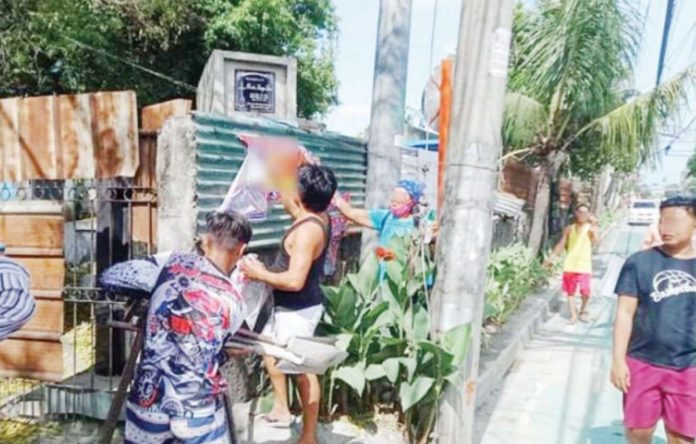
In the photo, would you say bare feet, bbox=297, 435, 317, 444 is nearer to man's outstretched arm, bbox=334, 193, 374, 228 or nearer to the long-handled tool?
the long-handled tool

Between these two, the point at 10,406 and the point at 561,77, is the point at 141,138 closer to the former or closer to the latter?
the point at 10,406

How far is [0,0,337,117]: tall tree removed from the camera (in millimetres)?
9406

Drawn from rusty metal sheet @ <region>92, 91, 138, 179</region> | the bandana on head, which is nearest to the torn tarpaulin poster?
rusty metal sheet @ <region>92, 91, 138, 179</region>

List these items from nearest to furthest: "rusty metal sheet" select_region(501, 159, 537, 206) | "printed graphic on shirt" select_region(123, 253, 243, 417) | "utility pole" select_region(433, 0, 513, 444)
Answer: "printed graphic on shirt" select_region(123, 253, 243, 417) → "utility pole" select_region(433, 0, 513, 444) → "rusty metal sheet" select_region(501, 159, 537, 206)

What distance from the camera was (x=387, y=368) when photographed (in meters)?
3.39

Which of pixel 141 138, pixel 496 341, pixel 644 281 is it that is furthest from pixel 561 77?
pixel 141 138

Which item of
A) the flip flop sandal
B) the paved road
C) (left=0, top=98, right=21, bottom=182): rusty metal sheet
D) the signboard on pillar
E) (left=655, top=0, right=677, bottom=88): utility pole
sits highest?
(left=655, top=0, right=677, bottom=88): utility pole

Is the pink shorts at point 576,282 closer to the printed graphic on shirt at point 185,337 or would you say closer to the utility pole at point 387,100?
the utility pole at point 387,100

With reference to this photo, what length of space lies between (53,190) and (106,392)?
124 centimetres

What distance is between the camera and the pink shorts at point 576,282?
768 cm

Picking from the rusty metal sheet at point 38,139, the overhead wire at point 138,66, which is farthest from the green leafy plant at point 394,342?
the overhead wire at point 138,66

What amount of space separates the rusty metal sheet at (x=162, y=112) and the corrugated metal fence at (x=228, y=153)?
4.5 inches

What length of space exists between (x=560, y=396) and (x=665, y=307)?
223 centimetres

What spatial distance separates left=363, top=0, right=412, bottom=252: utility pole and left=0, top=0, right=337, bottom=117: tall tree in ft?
19.2
